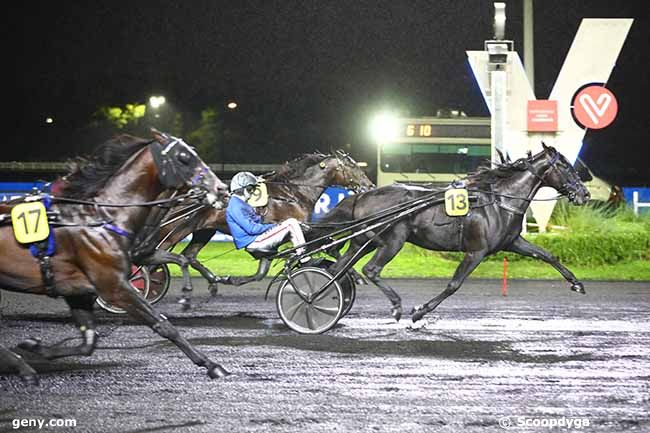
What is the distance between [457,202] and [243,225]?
2.20 m

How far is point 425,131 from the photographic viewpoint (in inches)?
1046

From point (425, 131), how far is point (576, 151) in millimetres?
9960

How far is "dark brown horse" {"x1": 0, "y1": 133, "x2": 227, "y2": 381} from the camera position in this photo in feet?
20.3

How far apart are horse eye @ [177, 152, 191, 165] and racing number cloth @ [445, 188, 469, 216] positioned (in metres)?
3.50

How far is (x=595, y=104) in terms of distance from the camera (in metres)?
16.2

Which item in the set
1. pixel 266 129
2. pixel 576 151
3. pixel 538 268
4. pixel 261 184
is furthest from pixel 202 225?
pixel 266 129

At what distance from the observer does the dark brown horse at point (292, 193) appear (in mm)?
10891

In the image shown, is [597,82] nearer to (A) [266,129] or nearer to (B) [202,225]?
(B) [202,225]

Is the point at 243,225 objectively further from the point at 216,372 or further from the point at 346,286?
the point at 216,372

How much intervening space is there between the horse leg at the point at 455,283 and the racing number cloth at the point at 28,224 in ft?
12.8

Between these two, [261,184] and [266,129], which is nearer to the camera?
[261,184]

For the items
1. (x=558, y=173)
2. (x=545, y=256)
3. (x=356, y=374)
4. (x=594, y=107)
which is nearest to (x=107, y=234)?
(x=356, y=374)

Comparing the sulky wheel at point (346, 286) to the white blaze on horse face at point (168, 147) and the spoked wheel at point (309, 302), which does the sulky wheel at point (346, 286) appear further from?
the white blaze on horse face at point (168, 147)

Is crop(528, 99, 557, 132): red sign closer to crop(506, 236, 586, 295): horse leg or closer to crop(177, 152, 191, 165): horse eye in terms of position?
crop(506, 236, 586, 295): horse leg
